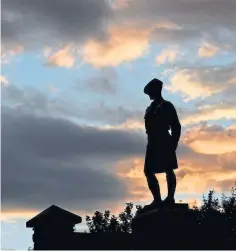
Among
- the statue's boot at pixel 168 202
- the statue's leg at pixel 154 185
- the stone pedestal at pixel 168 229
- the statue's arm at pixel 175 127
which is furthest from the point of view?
the statue's arm at pixel 175 127

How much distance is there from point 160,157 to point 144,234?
1.86 m

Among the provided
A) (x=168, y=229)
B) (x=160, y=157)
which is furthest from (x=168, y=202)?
(x=160, y=157)

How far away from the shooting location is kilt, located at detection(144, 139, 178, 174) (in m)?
16.2

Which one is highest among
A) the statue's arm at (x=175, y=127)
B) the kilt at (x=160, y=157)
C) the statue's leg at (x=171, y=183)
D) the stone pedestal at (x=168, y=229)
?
the statue's arm at (x=175, y=127)

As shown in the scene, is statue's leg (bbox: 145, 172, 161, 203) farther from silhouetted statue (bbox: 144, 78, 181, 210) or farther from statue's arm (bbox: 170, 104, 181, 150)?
statue's arm (bbox: 170, 104, 181, 150)

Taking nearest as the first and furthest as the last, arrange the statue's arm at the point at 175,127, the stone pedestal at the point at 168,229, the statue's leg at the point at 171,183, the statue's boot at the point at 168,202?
the stone pedestal at the point at 168,229, the statue's boot at the point at 168,202, the statue's leg at the point at 171,183, the statue's arm at the point at 175,127

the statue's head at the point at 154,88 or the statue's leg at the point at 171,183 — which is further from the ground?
the statue's head at the point at 154,88

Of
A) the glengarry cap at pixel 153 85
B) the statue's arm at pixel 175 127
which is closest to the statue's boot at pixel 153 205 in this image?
the statue's arm at pixel 175 127

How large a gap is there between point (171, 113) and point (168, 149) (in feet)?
2.79

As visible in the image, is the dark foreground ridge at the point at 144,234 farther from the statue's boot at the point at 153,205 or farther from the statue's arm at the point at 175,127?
the statue's arm at the point at 175,127

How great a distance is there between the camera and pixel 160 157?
53.5 feet

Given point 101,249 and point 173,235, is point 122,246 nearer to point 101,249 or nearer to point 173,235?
point 101,249

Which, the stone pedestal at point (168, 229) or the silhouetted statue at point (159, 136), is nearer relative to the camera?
the stone pedestal at point (168, 229)

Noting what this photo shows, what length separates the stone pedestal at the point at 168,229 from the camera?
50.3ft
